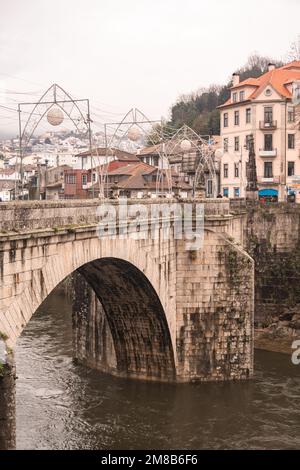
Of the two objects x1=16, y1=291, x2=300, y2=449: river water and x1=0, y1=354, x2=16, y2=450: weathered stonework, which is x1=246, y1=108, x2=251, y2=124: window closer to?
x1=16, y1=291, x2=300, y2=449: river water

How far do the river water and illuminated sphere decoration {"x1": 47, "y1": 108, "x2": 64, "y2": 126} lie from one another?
430 inches

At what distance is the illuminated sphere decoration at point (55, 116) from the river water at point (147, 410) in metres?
10.9

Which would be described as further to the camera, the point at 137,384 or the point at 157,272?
the point at 137,384

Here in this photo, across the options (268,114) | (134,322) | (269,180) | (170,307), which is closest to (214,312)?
(170,307)

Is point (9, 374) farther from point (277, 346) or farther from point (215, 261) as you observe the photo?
point (277, 346)

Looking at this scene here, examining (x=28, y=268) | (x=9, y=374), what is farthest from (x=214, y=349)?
(x=9, y=374)

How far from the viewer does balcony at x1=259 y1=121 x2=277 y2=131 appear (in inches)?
2085

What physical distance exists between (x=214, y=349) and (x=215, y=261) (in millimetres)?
3936

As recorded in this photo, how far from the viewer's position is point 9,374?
1530 cm

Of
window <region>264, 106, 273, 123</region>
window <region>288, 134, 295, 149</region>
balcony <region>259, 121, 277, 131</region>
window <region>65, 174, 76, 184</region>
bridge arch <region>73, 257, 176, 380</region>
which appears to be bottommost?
bridge arch <region>73, 257, 176, 380</region>

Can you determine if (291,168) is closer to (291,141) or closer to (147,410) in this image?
(291,141)

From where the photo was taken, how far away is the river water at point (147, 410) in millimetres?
25281

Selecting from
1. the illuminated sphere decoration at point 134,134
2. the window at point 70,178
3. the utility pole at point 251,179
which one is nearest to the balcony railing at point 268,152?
the utility pole at point 251,179

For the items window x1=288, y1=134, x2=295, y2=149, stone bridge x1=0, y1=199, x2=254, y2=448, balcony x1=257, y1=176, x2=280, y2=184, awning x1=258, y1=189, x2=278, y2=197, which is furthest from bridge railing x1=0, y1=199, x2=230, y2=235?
awning x1=258, y1=189, x2=278, y2=197
